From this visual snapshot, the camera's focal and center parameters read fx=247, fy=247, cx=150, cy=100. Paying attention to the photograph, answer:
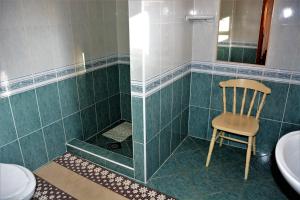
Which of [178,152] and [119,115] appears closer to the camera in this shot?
[178,152]

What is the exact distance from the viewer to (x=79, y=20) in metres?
2.56

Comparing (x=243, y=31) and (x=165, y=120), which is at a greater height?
(x=243, y=31)

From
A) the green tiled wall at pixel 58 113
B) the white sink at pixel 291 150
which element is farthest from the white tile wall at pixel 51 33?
the white sink at pixel 291 150

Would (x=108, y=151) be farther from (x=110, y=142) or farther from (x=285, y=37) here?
(x=285, y=37)

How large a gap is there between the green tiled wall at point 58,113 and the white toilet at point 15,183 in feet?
1.78

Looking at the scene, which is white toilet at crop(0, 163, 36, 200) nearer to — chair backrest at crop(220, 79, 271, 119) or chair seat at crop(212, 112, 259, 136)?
chair seat at crop(212, 112, 259, 136)

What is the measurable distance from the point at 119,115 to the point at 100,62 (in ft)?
2.61

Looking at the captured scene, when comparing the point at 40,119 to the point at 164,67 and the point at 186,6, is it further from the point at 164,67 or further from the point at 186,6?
the point at 186,6

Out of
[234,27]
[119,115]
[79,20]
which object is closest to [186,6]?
[234,27]

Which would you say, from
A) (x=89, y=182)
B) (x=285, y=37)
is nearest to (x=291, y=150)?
(x=285, y=37)

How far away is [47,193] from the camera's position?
6.73 ft

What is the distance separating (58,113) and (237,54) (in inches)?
74.0

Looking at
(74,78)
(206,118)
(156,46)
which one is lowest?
(206,118)

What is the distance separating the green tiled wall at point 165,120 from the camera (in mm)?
2055
